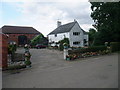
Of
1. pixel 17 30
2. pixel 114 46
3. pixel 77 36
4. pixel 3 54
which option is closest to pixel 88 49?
pixel 114 46

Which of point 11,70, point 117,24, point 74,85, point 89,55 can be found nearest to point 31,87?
point 74,85

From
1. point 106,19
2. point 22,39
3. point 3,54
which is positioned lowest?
point 3,54

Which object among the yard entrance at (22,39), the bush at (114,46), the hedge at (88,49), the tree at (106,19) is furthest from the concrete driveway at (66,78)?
the yard entrance at (22,39)

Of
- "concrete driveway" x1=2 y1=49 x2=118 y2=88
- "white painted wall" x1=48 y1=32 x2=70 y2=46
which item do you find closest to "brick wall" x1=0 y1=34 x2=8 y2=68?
"concrete driveway" x1=2 y1=49 x2=118 y2=88

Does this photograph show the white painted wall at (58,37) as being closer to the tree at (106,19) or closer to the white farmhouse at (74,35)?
the white farmhouse at (74,35)

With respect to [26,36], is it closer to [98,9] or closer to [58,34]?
[58,34]

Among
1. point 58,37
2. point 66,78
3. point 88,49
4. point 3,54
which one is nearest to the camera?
point 66,78

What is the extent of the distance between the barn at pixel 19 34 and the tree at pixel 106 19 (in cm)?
2838

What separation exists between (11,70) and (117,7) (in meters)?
18.8

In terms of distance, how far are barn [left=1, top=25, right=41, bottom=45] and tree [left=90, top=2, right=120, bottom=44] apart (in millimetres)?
28383

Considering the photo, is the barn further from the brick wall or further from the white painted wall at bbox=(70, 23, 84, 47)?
the brick wall

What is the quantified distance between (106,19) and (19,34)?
1267 inches

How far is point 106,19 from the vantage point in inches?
851

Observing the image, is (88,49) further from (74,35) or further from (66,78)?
(74,35)
